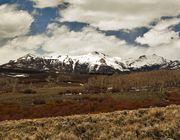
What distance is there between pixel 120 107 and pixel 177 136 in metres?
49.4

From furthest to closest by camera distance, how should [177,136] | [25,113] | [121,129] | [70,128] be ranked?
[25,113] → [70,128] → [121,129] → [177,136]

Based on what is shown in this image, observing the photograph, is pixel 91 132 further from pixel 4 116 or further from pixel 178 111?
pixel 4 116

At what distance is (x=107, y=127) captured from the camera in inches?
880

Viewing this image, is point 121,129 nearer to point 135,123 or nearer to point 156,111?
point 135,123

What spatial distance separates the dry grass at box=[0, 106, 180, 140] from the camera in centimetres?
2023

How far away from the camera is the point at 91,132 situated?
21.8 meters

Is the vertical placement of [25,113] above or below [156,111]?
below

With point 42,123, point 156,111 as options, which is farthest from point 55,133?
point 156,111

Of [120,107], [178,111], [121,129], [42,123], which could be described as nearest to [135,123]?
[121,129]

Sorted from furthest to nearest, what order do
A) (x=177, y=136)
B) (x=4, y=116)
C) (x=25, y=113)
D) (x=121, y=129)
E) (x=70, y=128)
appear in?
(x=25, y=113) → (x=4, y=116) → (x=70, y=128) → (x=121, y=129) → (x=177, y=136)

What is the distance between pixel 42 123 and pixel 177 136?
381 inches

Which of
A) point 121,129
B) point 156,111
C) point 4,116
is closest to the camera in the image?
point 121,129

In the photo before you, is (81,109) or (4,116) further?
(81,109)

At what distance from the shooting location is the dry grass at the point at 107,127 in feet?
66.4
